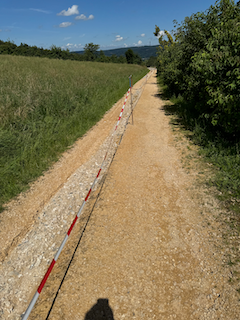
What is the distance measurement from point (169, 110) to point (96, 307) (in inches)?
556

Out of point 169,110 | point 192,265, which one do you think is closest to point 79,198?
point 192,265

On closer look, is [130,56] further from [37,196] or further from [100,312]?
[100,312]

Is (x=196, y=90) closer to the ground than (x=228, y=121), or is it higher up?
higher up

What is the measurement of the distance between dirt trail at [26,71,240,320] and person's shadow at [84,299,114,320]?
0.04ft

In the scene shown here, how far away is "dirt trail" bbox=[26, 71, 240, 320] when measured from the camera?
10.5ft

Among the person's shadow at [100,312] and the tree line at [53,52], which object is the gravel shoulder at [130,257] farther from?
the tree line at [53,52]

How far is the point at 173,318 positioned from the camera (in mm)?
3088

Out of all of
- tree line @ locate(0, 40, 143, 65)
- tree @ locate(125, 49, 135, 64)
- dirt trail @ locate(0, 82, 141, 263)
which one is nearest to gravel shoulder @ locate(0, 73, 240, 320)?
dirt trail @ locate(0, 82, 141, 263)

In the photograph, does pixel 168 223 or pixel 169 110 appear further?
pixel 169 110

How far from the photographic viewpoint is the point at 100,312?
3154 mm

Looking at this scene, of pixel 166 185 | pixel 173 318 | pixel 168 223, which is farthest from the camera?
pixel 166 185

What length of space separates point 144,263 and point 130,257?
30 centimetres

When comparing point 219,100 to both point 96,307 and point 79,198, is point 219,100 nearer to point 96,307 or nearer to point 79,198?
point 79,198

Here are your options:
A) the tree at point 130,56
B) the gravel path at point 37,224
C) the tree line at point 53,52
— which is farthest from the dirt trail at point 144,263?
the tree at point 130,56
